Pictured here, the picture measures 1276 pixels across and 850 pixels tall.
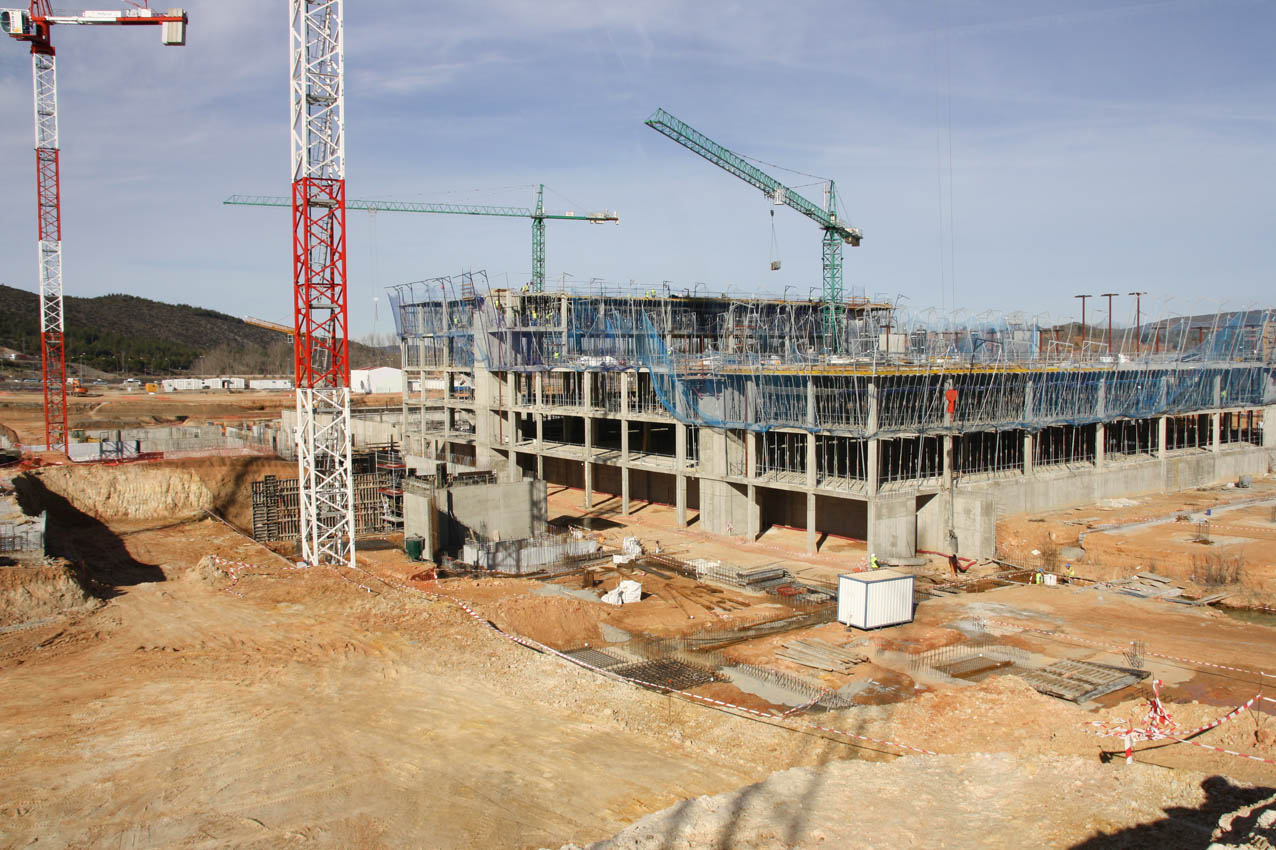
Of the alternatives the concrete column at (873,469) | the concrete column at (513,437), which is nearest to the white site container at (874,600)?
the concrete column at (873,469)

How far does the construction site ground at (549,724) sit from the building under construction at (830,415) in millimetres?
5431

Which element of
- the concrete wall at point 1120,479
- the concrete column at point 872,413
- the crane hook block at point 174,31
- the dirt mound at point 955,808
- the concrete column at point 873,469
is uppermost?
the crane hook block at point 174,31

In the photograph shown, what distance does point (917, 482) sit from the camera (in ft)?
100.0

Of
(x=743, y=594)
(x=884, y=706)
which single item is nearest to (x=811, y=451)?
(x=743, y=594)

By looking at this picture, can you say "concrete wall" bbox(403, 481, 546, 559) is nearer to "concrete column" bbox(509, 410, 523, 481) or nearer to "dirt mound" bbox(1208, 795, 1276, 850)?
"concrete column" bbox(509, 410, 523, 481)

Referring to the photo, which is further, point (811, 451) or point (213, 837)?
point (811, 451)

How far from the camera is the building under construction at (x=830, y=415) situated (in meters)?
29.6

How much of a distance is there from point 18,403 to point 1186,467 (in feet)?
294

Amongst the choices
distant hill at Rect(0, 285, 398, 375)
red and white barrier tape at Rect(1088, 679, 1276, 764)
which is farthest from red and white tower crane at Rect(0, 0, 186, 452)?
distant hill at Rect(0, 285, 398, 375)

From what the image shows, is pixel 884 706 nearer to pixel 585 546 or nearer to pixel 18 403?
pixel 585 546

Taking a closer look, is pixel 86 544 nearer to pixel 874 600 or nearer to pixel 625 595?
pixel 625 595

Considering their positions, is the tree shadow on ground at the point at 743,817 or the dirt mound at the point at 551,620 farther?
the dirt mound at the point at 551,620

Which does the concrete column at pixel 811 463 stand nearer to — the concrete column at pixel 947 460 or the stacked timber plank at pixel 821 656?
the concrete column at pixel 947 460

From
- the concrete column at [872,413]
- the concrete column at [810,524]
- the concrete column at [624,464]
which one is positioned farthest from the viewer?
the concrete column at [624,464]
